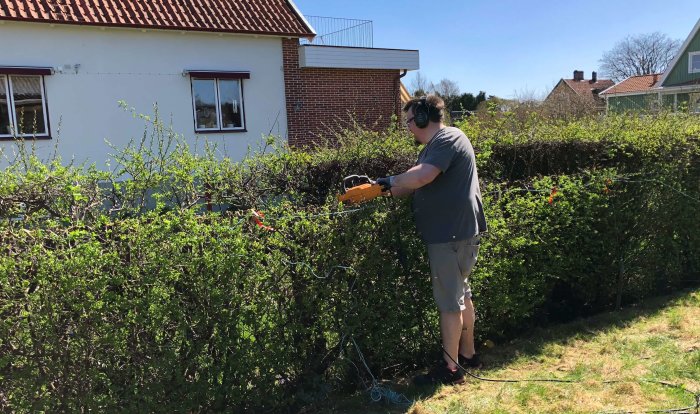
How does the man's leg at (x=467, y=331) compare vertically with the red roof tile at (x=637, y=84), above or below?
below

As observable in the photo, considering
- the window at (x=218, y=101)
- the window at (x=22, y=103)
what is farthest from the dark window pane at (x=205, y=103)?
the window at (x=22, y=103)

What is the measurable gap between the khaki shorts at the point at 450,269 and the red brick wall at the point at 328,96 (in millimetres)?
10391

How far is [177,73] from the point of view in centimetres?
1277

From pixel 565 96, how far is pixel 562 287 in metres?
22.2

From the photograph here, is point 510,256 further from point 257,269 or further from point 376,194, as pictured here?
point 257,269

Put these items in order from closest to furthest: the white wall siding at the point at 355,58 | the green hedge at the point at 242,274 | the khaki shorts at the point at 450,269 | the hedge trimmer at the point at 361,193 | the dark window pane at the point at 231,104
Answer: the green hedge at the point at 242,274 < the hedge trimmer at the point at 361,193 < the khaki shorts at the point at 450,269 < the dark window pane at the point at 231,104 < the white wall siding at the point at 355,58

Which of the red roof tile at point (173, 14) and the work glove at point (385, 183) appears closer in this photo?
Answer: the work glove at point (385, 183)

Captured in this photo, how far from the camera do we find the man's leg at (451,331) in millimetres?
3479

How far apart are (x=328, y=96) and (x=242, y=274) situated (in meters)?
12.4

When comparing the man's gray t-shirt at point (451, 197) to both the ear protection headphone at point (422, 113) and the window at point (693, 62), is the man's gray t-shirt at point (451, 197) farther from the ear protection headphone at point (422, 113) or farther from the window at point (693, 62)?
the window at point (693, 62)

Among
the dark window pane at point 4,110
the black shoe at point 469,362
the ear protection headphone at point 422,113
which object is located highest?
the dark window pane at point 4,110

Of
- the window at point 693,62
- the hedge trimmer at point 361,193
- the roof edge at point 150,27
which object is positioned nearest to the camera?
the hedge trimmer at point 361,193

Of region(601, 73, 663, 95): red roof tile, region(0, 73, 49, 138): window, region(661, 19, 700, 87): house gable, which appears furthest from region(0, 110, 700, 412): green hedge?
region(601, 73, 663, 95): red roof tile

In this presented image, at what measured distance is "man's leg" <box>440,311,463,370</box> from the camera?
3479mm
